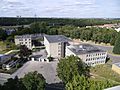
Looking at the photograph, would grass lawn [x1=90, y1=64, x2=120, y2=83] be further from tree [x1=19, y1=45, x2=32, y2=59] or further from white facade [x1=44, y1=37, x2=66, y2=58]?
tree [x1=19, y1=45, x2=32, y2=59]

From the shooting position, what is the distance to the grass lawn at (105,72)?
25402 millimetres

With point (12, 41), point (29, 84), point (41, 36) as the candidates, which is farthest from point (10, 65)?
point (41, 36)

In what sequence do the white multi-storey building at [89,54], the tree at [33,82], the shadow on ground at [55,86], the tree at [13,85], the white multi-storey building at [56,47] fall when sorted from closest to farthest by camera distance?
the tree at [13,85], the tree at [33,82], the shadow on ground at [55,86], the white multi-storey building at [89,54], the white multi-storey building at [56,47]

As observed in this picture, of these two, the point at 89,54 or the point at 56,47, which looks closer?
the point at 89,54

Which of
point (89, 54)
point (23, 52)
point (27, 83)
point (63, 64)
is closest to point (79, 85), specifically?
point (27, 83)

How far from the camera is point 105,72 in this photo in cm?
2739

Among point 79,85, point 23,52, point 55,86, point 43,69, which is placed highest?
point 79,85

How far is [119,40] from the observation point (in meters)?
36.8

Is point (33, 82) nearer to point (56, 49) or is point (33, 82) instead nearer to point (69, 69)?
point (69, 69)

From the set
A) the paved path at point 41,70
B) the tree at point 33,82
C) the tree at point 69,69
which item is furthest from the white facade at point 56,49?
the tree at point 33,82

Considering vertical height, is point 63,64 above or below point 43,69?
above

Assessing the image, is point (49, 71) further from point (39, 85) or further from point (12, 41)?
point (12, 41)

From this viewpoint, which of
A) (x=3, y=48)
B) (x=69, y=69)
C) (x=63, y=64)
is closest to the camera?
(x=69, y=69)

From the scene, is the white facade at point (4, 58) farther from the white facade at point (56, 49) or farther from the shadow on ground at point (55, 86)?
the shadow on ground at point (55, 86)
